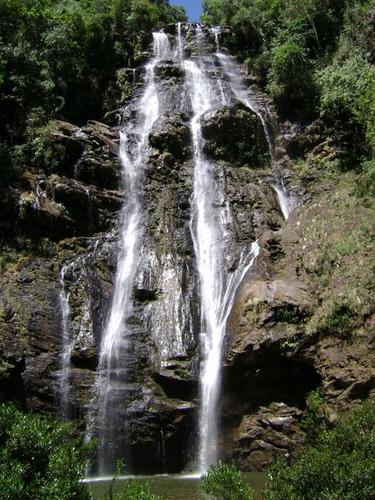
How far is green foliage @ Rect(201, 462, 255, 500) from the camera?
8.84m

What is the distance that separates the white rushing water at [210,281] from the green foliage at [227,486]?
735 cm

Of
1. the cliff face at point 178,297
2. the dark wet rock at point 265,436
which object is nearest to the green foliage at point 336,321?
the cliff face at point 178,297

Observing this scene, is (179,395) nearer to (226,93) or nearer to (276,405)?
(276,405)

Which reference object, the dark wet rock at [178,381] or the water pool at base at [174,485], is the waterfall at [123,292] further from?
the water pool at base at [174,485]

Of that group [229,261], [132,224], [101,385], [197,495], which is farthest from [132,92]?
[197,495]

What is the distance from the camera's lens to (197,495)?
42.2ft

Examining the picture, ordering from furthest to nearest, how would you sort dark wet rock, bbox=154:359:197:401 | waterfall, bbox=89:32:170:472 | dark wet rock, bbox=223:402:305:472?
dark wet rock, bbox=154:359:197:401 < waterfall, bbox=89:32:170:472 < dark wet rock, bbox=223:402:305:472

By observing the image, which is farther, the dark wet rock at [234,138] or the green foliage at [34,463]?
the dark wet rock at [234,138]

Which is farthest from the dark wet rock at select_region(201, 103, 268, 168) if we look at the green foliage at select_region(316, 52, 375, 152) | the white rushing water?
the green foliage at select_region(316, 52, 375, 152)

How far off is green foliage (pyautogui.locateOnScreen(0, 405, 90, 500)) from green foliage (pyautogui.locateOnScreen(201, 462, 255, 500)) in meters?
2.18

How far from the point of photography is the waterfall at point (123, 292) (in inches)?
651

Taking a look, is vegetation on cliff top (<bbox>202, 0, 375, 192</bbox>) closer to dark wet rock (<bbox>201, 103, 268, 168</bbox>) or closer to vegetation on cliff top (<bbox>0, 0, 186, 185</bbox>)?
dark wet rock (<bbox>201, 103, 268, 168</bbox>)

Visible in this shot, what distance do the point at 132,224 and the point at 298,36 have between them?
1730 centimetres

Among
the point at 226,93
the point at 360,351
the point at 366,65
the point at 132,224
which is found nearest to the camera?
the point at 360,351
